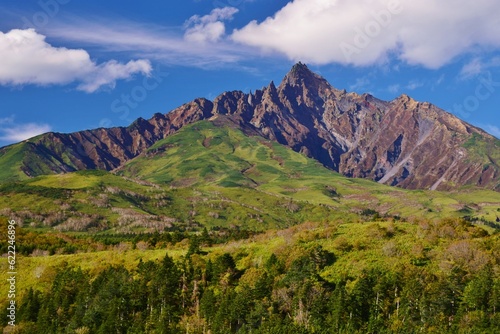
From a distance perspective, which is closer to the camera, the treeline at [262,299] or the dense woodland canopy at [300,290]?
the treeline at [262,299]

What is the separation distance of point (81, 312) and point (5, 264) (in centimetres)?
4397

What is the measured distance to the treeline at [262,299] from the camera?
87.9 meters

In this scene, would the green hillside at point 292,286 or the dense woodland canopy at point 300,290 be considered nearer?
the dense woodland canopy at point 300,290

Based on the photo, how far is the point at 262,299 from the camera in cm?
9925

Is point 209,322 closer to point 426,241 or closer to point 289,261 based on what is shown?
point 289,261

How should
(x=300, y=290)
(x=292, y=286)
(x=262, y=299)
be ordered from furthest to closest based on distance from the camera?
(x=292, y=286), (x=262, y=299), (x=300, y=290)

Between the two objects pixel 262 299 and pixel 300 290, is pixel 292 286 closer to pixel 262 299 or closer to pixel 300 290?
pixel 300 290

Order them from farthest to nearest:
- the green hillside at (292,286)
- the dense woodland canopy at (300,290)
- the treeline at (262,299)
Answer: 1. the green hillside at (292,286)
2. the dense woodland canopy at (300,290)
3. the treeline at (262,299)

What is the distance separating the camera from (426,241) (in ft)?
360

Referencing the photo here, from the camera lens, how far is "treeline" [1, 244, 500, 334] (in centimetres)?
8794

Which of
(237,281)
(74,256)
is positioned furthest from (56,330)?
(237,281)

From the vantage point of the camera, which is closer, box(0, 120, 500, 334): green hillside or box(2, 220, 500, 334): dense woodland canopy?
box(2, 220, 500, 334): dense woodland canopy

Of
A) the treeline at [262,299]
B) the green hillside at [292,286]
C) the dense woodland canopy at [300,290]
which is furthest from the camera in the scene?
the green hillside at [292,286]

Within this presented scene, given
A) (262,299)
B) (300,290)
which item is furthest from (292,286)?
(262,299)
